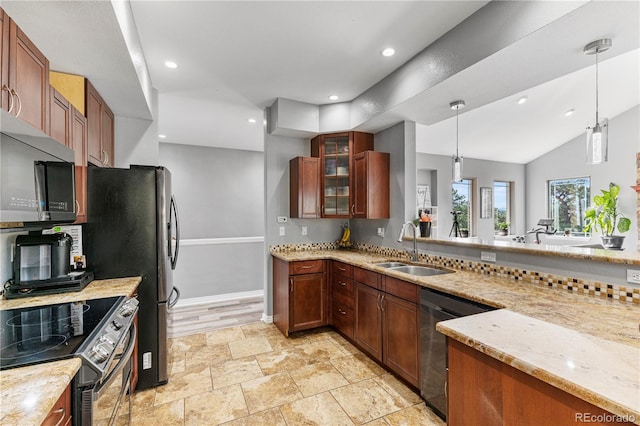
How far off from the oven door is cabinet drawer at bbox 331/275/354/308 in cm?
201

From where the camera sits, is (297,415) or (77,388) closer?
(77,388)

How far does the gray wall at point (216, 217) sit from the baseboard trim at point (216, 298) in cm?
5

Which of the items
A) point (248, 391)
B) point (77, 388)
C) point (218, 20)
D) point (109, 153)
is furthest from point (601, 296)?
point (109, 153)

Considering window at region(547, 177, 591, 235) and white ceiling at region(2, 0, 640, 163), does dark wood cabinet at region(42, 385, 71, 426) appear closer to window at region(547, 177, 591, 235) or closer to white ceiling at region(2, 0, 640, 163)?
white ceiling at region(2, 0, 640, 163)

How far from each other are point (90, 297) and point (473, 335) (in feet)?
7.10

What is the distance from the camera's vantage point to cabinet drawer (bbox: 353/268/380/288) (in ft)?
8.75

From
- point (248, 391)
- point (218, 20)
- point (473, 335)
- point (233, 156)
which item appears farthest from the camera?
point (233, 156)

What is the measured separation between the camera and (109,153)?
2.83 metres

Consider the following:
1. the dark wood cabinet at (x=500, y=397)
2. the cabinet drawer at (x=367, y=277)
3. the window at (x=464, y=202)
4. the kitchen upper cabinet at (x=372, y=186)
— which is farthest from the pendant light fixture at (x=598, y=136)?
the window at (x=464, y=202)

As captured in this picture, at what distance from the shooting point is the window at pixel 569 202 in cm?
634

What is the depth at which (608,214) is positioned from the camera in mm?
5562

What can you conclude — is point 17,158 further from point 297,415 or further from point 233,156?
point 233,156

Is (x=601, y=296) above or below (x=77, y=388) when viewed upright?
above

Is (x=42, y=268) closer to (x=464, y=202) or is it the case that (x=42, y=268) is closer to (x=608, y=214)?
(x=464, y=202)
